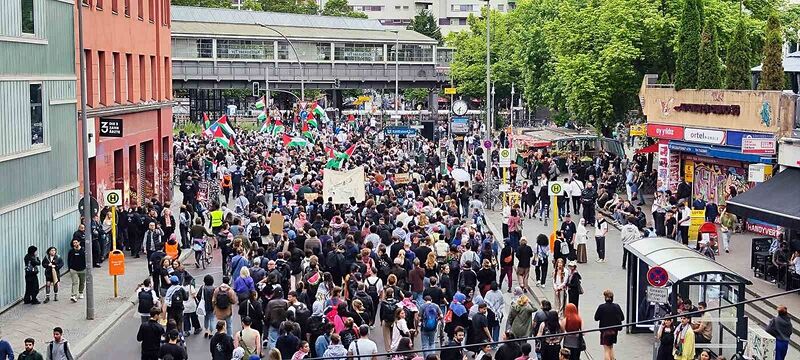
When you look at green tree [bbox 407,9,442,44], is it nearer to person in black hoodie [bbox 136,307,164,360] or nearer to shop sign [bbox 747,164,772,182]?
shop sign [bbox 747,164,772,182]

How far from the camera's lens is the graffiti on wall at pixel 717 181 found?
3744 cm

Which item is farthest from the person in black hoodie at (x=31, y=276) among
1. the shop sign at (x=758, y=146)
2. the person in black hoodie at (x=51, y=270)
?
the shop sign at (x=758, y=146)

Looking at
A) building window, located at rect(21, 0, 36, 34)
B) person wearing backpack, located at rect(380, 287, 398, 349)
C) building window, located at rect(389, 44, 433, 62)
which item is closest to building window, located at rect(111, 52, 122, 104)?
building window, located at rect(21, 0, 36, 34)

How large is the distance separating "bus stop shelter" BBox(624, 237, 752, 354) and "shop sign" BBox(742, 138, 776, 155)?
1157 centimetres

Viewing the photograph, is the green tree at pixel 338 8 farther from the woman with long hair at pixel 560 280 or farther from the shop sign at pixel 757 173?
the woman with long hair at pixel 560 280

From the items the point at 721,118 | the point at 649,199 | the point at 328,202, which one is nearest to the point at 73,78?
the point at 328,202

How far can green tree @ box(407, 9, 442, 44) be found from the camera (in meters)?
150

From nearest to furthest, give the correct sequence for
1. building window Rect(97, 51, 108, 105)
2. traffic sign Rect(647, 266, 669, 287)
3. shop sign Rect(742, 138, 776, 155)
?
traffic sign Rect(647, 266, 669, 287) < shop sign Rect(742, 138, 776, 155) < building window Rect(97, 51, 108, 105)

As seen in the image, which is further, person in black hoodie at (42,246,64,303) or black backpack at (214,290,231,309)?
person in black hoodie at (42,246,64,303)

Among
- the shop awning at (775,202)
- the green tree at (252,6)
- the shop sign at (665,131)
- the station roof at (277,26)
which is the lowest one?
the shop awning at (775,202)

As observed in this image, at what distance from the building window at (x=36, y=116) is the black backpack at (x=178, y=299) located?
27.1ft

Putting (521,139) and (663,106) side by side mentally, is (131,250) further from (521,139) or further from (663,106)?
(521,139)

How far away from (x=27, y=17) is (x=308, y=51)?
69.1 meters

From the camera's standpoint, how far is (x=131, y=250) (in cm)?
3384
